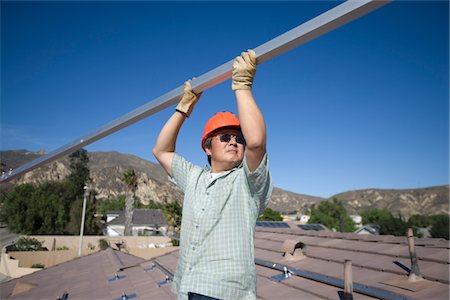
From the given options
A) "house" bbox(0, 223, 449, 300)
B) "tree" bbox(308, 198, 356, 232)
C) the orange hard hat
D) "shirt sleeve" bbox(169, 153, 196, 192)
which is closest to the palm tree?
"house" bbox(0, 223, 449, 300)

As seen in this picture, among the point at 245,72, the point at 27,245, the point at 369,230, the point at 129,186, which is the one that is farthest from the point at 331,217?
the point at 245,72

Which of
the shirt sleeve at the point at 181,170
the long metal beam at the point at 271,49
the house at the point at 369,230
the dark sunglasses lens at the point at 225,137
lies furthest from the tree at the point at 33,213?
the dark sunglasses lens at the point at 225,137

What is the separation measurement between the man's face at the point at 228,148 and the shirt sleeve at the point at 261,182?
25 centimetres

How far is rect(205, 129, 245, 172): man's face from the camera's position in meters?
2.21

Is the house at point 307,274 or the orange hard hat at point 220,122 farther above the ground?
the orange hard hat at point 220,122

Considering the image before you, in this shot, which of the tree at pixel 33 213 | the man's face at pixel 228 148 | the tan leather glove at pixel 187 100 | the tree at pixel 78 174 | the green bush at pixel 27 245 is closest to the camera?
the man's face at pixel 228 148

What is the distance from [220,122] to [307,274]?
3.18 meters

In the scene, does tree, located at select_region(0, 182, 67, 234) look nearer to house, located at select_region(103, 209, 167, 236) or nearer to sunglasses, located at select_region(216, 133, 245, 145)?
house, located at select_region(103, 209, 167, 236)

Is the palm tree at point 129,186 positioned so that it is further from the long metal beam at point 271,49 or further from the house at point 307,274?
the long metal beam at point 271,49

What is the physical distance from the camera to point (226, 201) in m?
2.07

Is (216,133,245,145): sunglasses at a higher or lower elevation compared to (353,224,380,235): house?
higher

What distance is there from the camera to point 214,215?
2.06 metres

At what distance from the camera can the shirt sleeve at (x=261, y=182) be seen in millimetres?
1913

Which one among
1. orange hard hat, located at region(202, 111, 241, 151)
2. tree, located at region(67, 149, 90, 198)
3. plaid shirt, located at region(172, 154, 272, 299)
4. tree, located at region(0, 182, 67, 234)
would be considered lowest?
tree, located at region(0, 182, 67, 234)
